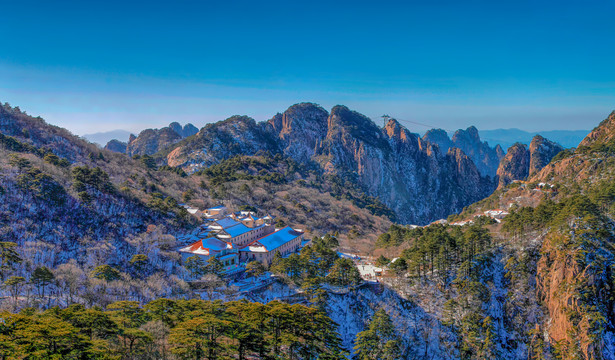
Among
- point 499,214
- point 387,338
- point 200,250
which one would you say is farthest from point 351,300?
point 499,214

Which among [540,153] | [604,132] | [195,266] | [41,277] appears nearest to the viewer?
[41,277]

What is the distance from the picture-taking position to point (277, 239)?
53188 mm

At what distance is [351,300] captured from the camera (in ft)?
137

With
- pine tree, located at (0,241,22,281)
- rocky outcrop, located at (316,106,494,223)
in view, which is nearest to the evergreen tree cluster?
pine tree, located at (0,241,22,281)

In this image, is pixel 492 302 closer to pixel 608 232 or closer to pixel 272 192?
pixel 608 232

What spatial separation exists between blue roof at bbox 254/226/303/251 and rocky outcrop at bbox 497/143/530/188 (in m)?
147

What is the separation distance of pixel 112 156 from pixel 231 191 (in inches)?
1108

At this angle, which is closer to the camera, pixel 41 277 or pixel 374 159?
pixel 41 277

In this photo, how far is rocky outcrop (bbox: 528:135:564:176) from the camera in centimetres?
16138

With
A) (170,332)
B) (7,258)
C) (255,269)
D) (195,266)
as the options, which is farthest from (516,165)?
(7,258)

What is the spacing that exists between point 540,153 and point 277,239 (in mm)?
159320

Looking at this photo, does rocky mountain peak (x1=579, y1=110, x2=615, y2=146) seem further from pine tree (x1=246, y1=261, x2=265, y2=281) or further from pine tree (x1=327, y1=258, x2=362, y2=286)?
pine tree (x1=246, y1=261, x2=265, y2=281)

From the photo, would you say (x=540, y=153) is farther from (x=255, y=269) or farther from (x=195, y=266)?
(x=195, y=266)

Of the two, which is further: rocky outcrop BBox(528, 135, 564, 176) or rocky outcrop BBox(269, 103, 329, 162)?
rocky outcrop BBox(269, 103, 329, 162)
